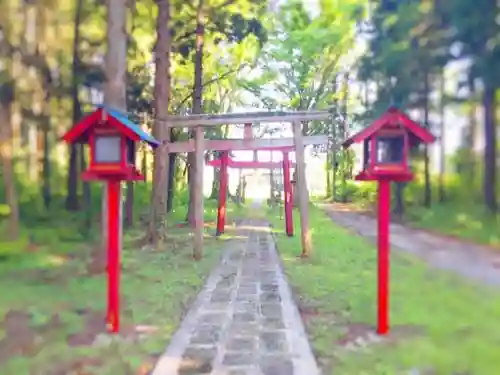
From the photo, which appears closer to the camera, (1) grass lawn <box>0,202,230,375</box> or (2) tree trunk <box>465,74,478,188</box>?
(1) grass lawn <box>0,202,230,375</box>

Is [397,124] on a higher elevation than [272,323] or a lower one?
higher

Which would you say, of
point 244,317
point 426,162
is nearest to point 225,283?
point 244,317

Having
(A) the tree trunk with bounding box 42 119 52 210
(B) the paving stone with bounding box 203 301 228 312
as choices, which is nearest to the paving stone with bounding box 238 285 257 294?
(B) the paving stone with bounding box 203 301 228 312

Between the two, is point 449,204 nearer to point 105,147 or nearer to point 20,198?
point 20,198

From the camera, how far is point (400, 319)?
21.6 feet

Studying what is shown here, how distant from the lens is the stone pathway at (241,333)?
Result: 501 centimetres

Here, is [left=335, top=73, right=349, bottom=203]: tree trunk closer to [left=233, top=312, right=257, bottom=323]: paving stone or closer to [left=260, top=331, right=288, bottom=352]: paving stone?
[left=233, top=312, right=257, bottom=323]: paving stone

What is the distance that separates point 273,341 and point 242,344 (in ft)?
0.94

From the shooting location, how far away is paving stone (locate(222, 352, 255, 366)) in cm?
510

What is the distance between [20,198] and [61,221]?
131cm

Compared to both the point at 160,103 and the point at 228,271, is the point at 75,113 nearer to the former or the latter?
the point at 160,103

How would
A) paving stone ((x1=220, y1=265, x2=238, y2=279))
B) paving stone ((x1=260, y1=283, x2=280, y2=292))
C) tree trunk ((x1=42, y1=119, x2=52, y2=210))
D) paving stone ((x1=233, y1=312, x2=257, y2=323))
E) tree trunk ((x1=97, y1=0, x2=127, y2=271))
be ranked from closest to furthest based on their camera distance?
1. paving stone ((x1=233, y1=312, x2=257, y2=323))
2. paving stone ((x1=260, y1=283, x2=280, y2=292))
3. tree trunk ((x1=97, y1=0, x2=127, y2=271))
4. paving stone ((x1=220, y1=265, x2=238, y2=279))
5. tree trunk ((x1=42, y1=119, x2=52, y2=210))

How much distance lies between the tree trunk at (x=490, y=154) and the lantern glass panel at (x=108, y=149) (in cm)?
1241

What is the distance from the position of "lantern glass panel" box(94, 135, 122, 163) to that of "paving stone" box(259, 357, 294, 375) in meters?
2.31
